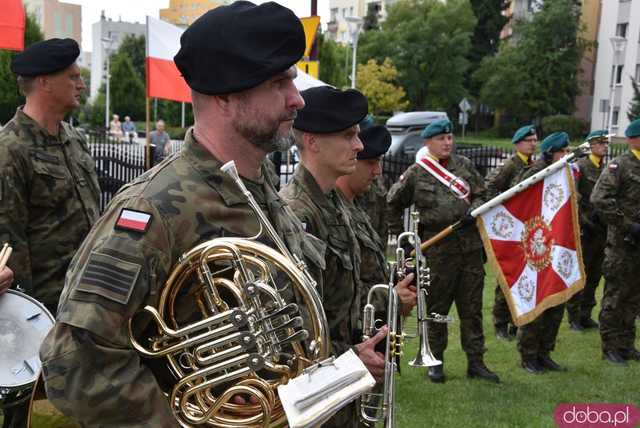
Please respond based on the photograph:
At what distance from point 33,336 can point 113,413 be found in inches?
76.0

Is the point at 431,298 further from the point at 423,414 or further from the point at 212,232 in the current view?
the point at 212,232

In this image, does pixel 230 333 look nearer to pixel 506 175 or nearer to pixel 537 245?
pixel 537 245

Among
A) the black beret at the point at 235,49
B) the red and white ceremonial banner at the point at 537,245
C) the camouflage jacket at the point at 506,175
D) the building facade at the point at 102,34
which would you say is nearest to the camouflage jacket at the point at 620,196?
the camouflage jacket at the point at 506,175

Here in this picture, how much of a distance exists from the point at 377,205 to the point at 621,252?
109 inches

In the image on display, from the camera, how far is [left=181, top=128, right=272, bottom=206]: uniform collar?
6.51 feet

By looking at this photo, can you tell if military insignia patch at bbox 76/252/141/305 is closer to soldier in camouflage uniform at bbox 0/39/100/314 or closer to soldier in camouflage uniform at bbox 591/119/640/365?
soldier in camouflage uniform at bbox 0/39/100/314

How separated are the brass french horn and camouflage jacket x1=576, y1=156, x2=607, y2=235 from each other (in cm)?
738

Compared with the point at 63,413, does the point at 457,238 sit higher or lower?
lower

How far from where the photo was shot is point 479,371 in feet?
22.1

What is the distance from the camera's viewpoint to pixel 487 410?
5.90 m

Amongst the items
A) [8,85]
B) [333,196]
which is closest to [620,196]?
[333,196]

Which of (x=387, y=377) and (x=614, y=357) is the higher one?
(x=387, y=377)

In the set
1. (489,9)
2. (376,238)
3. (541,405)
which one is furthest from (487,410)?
(489,9)

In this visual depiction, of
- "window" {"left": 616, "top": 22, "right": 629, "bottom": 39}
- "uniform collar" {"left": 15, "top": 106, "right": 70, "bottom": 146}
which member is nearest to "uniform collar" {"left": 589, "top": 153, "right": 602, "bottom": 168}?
"uniform collar" {"left": 15, "top": 106, "right": 70, "bottom": 146}
